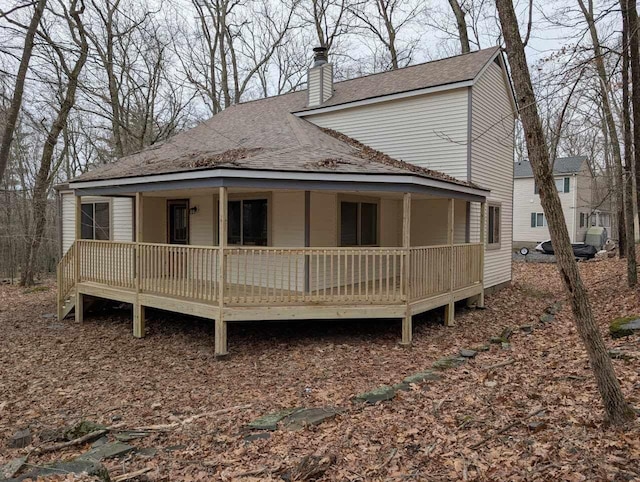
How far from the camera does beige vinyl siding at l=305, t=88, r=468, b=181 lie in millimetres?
11367

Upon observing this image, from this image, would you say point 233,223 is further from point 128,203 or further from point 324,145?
point 128,203

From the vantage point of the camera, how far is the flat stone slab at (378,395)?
5.58 metres

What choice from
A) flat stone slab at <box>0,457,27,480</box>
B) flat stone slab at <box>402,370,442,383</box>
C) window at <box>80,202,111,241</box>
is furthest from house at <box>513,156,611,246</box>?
flat stone slab at <box>0,457,27,480</box>

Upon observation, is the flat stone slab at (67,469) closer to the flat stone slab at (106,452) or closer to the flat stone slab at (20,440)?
the flat stone slab at (106,452)

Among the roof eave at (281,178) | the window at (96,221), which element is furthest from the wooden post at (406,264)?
the window at (96,221)

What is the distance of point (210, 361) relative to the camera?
25.6 ft

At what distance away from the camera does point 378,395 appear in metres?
5.70

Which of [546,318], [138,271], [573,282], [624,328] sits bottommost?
[546,318]

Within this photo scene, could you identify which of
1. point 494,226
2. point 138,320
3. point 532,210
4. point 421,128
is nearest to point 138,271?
point 138,320

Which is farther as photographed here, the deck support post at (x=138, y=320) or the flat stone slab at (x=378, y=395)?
the deck support post at (x=138, y=320)

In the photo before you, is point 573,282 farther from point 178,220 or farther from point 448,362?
point 178,220

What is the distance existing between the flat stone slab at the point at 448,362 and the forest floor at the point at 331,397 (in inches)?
5.7

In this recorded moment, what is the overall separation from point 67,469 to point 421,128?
34.4 ft

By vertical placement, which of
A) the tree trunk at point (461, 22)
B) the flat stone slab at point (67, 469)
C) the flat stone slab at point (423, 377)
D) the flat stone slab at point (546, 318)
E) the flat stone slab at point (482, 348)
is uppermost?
the tree trunk at point (461, 22)
